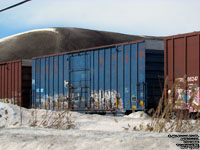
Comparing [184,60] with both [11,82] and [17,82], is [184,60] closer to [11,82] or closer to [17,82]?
[17,82]

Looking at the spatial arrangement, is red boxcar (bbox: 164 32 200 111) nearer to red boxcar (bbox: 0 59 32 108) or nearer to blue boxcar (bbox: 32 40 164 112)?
blue boxcar (bbox: 32 40 164 112)

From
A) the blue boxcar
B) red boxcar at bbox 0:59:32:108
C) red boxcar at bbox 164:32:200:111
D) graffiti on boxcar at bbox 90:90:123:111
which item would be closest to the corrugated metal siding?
red boxcar at bbox 0:59:32:108

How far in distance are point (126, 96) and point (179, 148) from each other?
12.4m

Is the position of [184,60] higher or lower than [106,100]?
higher

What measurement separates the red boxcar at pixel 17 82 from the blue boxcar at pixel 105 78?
4.93 ft

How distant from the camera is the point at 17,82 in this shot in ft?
77.4

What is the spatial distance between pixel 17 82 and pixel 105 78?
8.58 meters

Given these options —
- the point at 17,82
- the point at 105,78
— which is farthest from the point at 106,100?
the point at 17,82

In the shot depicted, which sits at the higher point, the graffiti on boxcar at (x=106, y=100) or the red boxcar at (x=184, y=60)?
the red boxcar at (x=184, y=60)

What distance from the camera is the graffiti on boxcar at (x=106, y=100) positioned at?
1650 cm

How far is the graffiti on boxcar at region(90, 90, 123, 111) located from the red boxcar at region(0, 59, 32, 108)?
7.08 meters

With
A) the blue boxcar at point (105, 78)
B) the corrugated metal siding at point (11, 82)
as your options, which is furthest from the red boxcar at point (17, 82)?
the blue boxcar at point (105, 78)

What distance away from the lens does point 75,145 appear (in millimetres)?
4316

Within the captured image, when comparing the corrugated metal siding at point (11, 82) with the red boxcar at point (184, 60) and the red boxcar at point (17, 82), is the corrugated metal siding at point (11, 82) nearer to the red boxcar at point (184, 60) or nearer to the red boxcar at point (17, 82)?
the red boxcar at point (17, 82)
